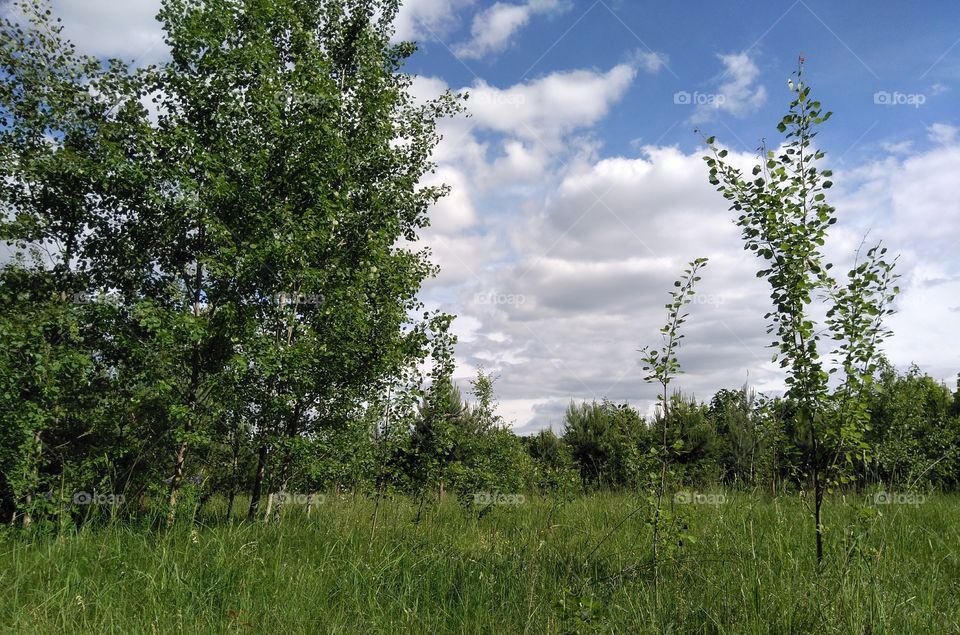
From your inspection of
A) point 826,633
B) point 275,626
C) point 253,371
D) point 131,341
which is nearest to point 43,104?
point 131,341

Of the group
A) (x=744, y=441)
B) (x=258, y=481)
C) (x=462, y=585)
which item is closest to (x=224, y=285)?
(x=258, y=481)

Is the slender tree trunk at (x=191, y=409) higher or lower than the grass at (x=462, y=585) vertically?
higher

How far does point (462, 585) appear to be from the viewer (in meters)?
4.88

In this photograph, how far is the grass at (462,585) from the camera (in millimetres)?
3727

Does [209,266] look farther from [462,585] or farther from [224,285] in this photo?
[462,585]

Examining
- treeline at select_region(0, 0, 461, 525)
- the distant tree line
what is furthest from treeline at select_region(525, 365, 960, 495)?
treeline at select_region(0, 0, 461, 525)

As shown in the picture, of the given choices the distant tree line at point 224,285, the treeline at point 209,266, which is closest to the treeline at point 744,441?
the distant tree line at point 224,285

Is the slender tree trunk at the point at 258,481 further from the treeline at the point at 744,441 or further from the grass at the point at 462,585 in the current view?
the treeline at the point at 744,441

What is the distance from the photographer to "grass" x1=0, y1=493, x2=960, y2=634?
373 cm

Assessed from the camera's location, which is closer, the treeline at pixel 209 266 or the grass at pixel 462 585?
the grass at pixel 462 585

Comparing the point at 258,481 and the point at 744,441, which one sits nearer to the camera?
the point at 258,481

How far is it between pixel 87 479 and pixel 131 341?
2583mm

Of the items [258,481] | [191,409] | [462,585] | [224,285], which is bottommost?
[462,585]

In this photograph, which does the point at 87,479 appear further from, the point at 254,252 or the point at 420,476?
the point at 420,476
